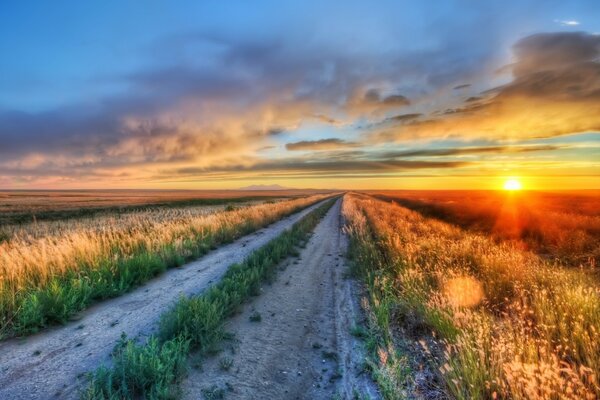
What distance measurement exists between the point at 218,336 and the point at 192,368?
88cm

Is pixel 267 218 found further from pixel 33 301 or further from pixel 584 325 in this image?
pixel 584 325

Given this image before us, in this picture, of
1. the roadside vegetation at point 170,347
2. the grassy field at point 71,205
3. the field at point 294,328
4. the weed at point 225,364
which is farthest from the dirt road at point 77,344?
the grassy field at point 71,205

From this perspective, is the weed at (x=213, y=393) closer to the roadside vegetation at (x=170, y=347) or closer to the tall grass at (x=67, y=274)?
the roadside vegetation at (x=170, y=347)

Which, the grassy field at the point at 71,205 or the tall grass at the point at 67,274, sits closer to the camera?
the tall grass at the point at 67,274

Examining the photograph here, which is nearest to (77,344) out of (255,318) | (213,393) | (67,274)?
(213,393)

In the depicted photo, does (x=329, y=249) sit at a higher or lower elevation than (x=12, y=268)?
lower

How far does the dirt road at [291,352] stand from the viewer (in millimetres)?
4426

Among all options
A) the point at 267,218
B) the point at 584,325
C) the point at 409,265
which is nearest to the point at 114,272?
the point at 409,265

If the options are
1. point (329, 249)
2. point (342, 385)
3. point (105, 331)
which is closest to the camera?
point (342, 385)

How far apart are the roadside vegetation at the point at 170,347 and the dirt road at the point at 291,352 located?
0.28m

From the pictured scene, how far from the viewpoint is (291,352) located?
5504mm

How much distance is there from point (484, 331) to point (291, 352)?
3.16 metres

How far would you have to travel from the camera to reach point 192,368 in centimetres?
477

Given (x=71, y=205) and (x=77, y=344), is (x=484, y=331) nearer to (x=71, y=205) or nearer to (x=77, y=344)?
(x=77, y=344)
